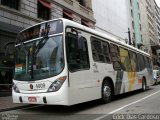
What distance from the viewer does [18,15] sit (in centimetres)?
1658

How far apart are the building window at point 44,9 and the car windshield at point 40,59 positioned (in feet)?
35.5

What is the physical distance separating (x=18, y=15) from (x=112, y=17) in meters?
24.5

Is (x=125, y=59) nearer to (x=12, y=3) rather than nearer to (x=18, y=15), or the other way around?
(x=18, y=15)

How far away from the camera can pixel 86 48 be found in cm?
930

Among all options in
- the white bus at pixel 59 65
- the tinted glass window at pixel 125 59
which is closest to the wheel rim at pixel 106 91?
the white bus at pixel 59 65

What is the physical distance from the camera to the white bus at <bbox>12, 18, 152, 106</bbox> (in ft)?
25.8

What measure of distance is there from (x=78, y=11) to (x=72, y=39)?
1604 cm

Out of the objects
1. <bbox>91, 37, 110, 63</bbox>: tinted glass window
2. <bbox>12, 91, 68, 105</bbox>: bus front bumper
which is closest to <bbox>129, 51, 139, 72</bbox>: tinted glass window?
<bbox>91, 37, 110, 63</bbox>: tinted glass window

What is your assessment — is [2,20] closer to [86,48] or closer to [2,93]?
[2,93]

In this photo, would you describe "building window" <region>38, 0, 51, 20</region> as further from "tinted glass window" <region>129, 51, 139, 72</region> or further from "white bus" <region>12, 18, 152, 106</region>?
"white bus" <region>12, 18, 152, 106</region>

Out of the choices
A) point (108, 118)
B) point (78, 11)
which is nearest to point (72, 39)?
point (108, 118)

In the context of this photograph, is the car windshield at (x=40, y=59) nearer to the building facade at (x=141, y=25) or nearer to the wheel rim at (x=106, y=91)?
the wheel rim at (x=106, y=91)

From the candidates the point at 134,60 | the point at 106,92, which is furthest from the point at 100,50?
the point at 134,60

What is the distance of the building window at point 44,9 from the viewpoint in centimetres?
1922
